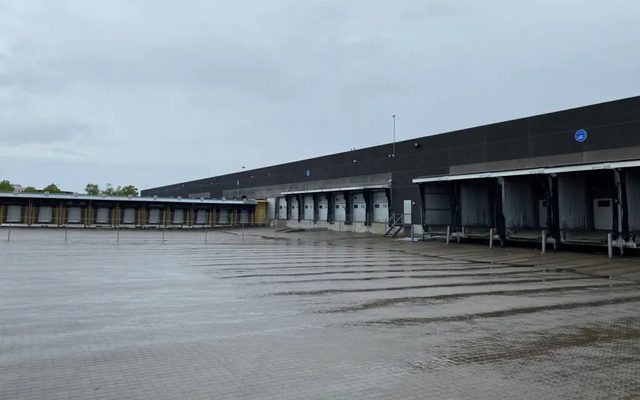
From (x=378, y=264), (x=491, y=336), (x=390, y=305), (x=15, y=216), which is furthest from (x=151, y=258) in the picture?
(x=15, y=216)

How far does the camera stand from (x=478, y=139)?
3272 cm

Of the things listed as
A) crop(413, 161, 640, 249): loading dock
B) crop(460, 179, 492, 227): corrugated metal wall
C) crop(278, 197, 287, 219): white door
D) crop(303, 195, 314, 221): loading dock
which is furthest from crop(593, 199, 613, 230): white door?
crop(278, 197, 287, 219): white door

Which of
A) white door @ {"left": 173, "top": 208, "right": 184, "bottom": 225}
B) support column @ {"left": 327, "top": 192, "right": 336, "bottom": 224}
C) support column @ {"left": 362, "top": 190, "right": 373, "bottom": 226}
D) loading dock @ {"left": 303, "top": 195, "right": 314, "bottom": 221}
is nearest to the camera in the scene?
support column @ {"left": 362, "top": 190, "right": 373, "bottom": 226}

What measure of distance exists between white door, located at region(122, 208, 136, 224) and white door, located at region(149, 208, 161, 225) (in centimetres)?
192

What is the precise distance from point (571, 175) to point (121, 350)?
24.1m

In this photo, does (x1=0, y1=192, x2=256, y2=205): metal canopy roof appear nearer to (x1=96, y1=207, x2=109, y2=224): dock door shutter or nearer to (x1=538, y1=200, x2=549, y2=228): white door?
(x1=96, y1=207, x2=109, y2=224): dock door shutter

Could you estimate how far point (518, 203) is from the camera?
92.0ft

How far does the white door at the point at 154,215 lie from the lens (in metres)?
57.9

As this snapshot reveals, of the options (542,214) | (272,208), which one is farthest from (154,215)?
(542,214)

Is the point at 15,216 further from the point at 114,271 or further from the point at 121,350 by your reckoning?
the point at 121,350

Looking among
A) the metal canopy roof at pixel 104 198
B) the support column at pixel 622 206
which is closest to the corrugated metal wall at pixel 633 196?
the support column at pixel 622 206

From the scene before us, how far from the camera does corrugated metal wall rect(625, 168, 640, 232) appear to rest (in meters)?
21.6

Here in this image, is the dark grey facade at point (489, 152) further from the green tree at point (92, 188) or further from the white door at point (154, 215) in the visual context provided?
the green tree at point (92, 188)

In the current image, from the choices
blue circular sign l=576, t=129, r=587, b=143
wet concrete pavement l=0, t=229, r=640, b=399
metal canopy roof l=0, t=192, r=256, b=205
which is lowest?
wet concrete pavement l=0, t=229, r=640, b=399
